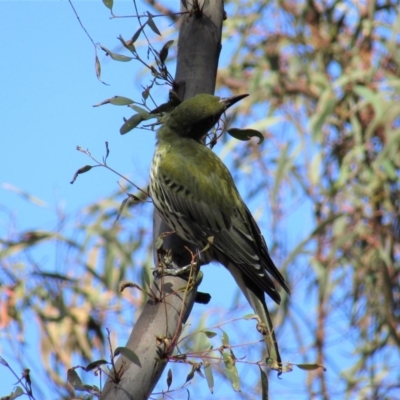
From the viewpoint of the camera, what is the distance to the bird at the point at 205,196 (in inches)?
119

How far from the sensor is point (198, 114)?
3059mm

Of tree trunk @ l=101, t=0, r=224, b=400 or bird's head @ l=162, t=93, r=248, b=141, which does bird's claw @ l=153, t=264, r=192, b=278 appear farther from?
bird's head @ l=162, t=93, r=248, b=141

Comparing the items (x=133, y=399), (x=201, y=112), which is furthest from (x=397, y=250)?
(x=133, y=399)

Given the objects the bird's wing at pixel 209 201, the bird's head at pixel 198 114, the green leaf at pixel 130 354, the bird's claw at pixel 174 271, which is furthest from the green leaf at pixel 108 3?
Answer: the green leaf at pixel 130 354

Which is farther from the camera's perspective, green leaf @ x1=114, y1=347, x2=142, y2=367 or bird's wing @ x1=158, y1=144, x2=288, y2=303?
bird's wing @ x1=158, y1=144, x2=288, y2=303

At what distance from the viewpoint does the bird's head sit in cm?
281

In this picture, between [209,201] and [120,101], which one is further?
[209,201]

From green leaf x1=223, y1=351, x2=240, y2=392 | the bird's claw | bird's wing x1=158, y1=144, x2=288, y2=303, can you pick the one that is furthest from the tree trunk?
bird's wing x1=158, y1=144, x2=288, y2=303

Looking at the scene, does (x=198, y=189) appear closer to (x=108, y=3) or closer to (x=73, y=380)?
(x=108, y=3)

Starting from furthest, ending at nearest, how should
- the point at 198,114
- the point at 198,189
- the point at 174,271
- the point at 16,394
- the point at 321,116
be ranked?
1. the point at 321,116
2. the point at 198,189
3. the point at 198,114
4. the point at 174,271
5. the point at 16,394

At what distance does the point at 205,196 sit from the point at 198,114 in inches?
13.4

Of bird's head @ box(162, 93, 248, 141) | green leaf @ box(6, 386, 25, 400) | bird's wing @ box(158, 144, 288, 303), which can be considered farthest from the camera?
bird's wing @ box(158, 144, 288, 303)

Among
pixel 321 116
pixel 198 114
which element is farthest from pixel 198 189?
pixel 321 116

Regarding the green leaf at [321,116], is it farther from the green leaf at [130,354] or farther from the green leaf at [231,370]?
the green leaf at [130,354]
